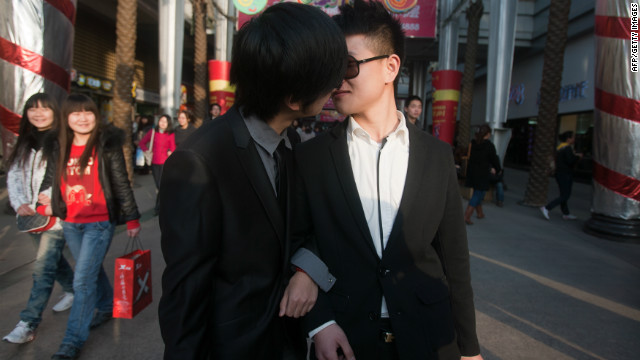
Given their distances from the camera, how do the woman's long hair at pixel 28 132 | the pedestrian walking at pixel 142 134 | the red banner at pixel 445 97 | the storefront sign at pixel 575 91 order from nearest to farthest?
the woman's long hair at pixel 28 132
the red banner at pixel 445 97
the pedestrian walking at pixel 142 134
the storefront sign at pixel 575 91

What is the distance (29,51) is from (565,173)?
10.3 metres

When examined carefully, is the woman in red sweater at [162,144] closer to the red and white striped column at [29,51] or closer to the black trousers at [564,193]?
the red and white striped column at [29,51]

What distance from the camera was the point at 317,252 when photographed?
1.58 m

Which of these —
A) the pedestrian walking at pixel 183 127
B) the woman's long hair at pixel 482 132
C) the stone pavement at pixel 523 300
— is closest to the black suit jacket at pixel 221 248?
the stone pavement at pixel 523 300

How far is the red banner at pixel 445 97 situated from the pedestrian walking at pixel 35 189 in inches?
429

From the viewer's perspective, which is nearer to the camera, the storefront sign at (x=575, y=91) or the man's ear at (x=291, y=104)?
the man's ear at (x=291, y=104)

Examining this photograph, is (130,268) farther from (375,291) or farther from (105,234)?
(375,291)

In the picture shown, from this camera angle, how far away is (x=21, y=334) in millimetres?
2965

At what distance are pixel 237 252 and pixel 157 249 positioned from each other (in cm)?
469

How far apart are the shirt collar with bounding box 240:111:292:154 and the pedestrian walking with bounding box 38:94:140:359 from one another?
7.18 feet

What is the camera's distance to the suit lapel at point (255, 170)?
1.29 meters

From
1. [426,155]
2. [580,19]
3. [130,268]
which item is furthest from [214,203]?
[580,19]

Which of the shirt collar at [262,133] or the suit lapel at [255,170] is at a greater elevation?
the shirt collar at [262,133]

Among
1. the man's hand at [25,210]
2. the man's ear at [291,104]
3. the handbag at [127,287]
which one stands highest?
the man's ear at [291,104]
